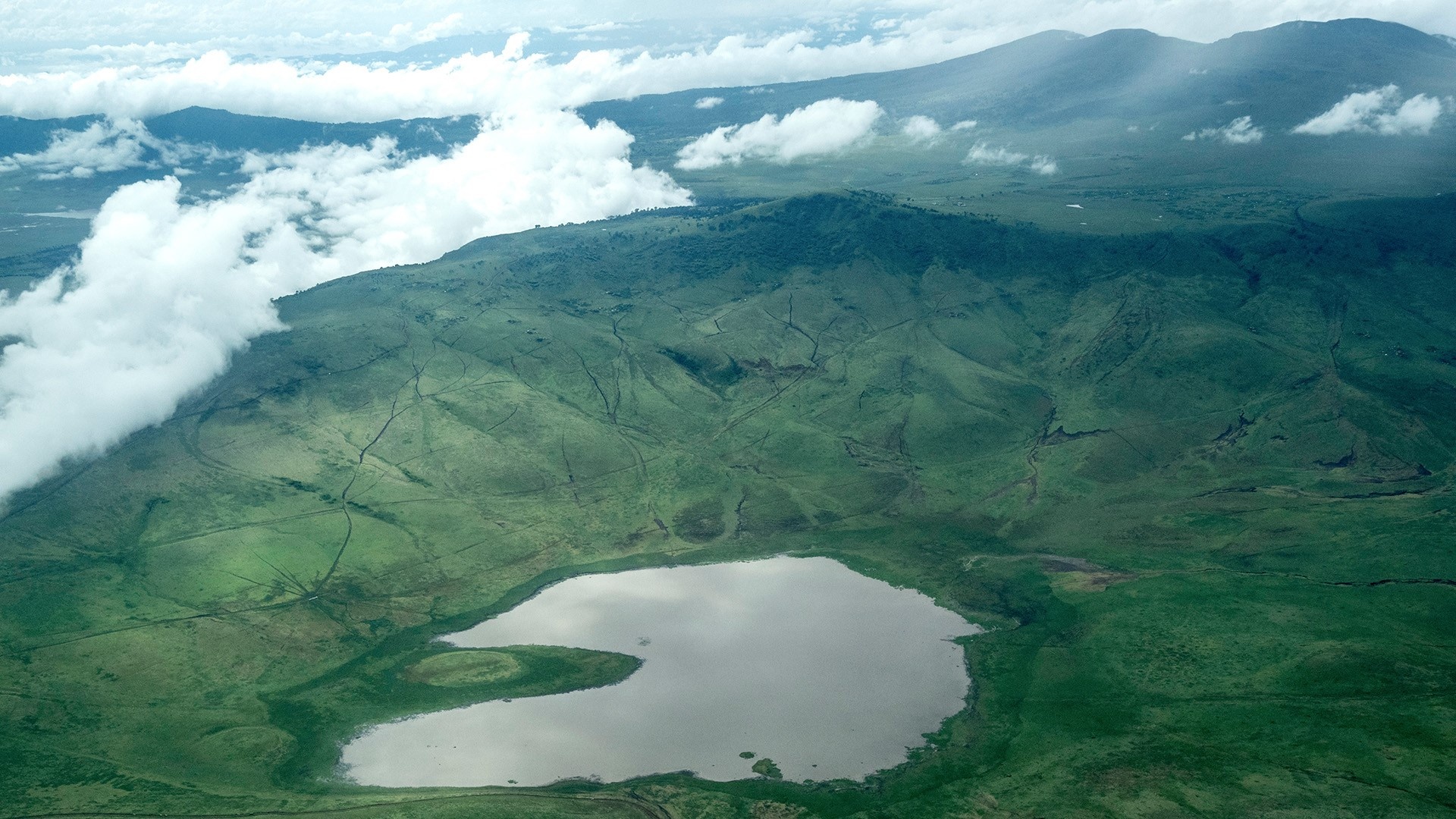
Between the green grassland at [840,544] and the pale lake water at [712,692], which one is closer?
the green grassland at [840,544]

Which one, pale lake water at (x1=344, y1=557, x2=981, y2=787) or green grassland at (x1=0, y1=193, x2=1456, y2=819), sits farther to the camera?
pale lake water at (x1=344, y1=557, x2=981, y2=787)

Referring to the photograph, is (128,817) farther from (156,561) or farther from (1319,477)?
(1319,477)

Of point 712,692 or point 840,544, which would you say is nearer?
point 712,692

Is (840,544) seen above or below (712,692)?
above

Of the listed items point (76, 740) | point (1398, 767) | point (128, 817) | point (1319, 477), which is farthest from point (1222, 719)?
point (76, 740)
